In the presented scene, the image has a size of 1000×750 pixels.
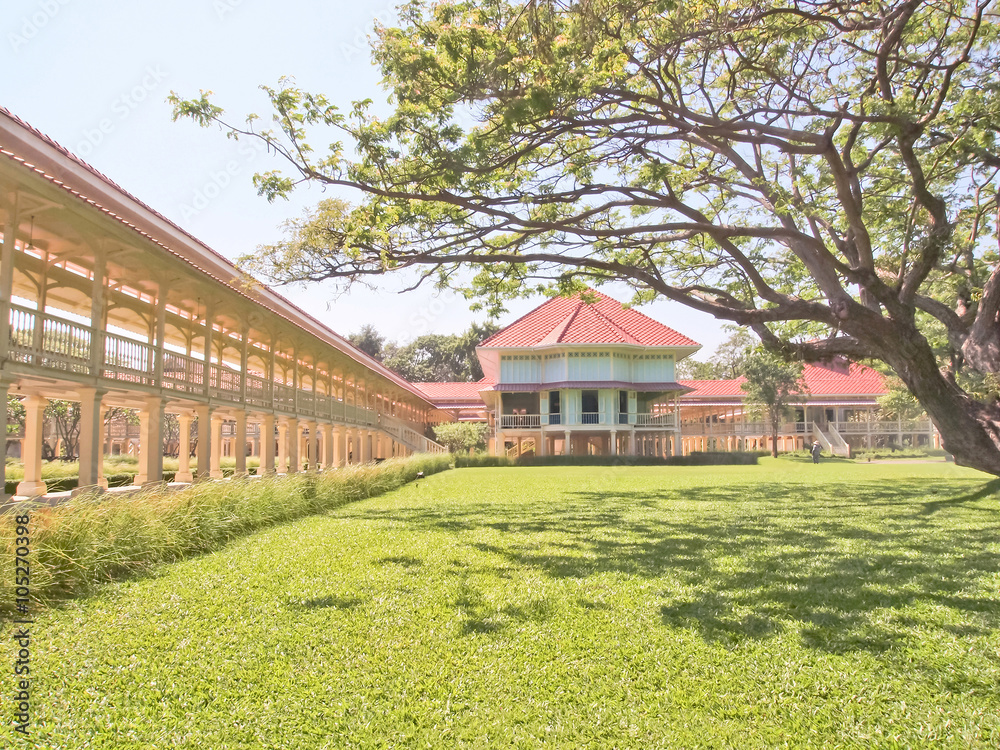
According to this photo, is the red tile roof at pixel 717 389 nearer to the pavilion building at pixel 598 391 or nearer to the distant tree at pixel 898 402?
the pavilion building at pixel 598 391

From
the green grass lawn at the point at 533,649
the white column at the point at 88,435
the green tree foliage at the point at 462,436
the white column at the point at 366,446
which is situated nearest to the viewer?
the green grass lawn at the point at 533,649

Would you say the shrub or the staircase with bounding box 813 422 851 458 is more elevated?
the staircase with bounding box 813 422 851 458

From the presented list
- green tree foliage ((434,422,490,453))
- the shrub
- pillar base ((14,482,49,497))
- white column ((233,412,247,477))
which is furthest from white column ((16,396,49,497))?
green tree foliage ((434,422,490,453))

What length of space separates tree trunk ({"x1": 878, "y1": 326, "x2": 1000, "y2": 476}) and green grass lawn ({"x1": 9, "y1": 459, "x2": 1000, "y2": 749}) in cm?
232

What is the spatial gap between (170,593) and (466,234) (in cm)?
652

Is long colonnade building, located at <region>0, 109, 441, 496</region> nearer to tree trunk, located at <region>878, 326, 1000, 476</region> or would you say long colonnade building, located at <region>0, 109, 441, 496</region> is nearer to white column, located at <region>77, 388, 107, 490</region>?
white column, located at <region>77, 388, 107, 490</region>

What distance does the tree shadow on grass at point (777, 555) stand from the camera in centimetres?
471

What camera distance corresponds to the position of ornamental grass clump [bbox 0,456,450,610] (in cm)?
537

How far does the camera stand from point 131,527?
21.7 ft

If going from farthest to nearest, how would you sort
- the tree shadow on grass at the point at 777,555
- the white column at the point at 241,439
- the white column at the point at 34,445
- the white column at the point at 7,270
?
the white column at the point at 241,439 < the white column at the point at 34,445 < the white column at the point at 7,270 < the tree shadow on grass at the point at 777,555

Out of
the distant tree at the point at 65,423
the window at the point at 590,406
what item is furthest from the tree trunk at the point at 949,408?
the distant tree at the point at 65,423

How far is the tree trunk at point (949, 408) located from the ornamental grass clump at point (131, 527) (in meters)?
9.42

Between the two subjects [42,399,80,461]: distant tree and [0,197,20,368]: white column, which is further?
[42,399,80,461]: distant tree

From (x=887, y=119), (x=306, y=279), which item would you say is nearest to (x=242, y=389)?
(x=306, y=279)
